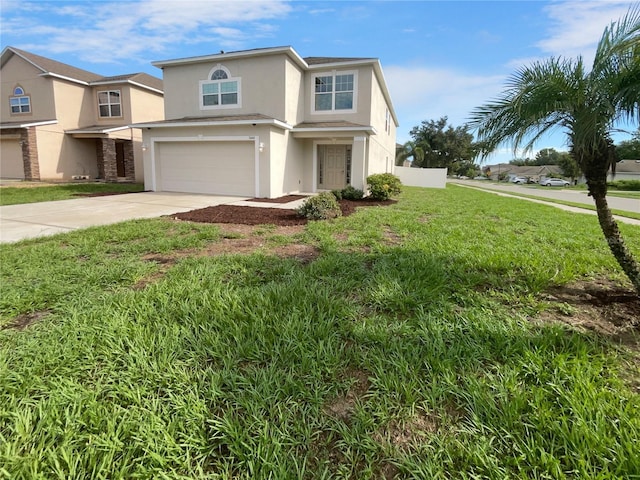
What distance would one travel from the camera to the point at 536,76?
10.7 feet

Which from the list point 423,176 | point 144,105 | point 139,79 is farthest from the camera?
point 423,176

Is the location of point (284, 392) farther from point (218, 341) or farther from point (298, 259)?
point (298, 259)

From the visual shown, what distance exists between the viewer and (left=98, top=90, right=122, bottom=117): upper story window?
70.0 ft

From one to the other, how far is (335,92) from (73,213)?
39.6 ft

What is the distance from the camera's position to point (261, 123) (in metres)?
12.7

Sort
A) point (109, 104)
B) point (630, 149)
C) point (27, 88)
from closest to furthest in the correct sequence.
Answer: point (630, 149) < point (27, 88) < point (109, 104)

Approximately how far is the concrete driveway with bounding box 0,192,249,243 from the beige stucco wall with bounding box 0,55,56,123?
46.1ft

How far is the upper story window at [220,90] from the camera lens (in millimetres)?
15258

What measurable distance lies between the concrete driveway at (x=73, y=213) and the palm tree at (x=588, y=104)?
27.0 ft

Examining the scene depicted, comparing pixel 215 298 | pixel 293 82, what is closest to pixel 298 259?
pixel 215 298

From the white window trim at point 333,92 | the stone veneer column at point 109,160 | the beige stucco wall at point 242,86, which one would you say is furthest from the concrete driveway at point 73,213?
the stone veneer column at point 109,160

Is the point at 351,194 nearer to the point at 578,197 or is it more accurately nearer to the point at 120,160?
the point at 578,197

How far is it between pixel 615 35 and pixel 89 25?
18.2 metres

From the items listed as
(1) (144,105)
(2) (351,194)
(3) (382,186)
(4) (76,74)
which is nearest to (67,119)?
(4) (76,74)
